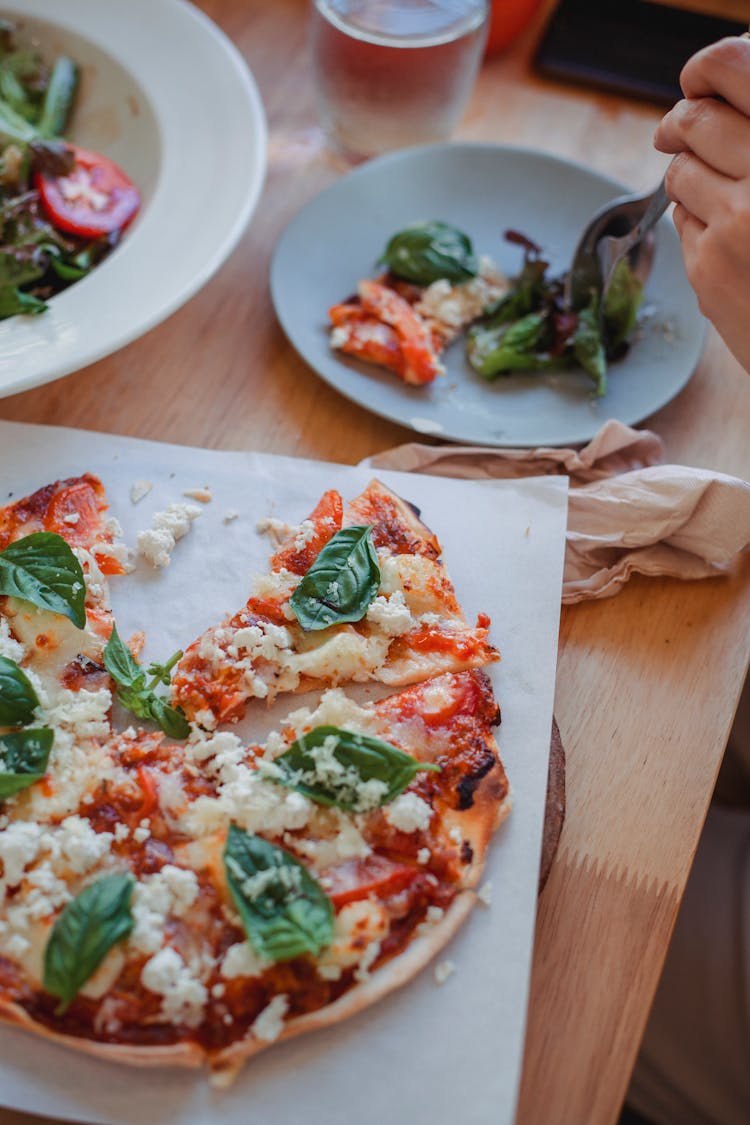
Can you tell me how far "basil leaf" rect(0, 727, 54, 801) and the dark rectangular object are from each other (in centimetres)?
226

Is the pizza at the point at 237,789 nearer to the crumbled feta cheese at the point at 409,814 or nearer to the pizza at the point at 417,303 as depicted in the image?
the crumbled feta cheese at the point at 409,814

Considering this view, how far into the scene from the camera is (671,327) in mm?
2078

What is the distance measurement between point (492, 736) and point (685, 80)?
1043mm

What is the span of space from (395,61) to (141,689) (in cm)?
149

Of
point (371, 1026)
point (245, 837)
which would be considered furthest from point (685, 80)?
point (371, 1026)

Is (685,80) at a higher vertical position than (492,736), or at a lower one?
higher

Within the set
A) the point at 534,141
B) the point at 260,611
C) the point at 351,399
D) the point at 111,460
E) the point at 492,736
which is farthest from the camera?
the point at 534,141

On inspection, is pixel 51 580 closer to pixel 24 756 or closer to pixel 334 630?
pixel 24 756

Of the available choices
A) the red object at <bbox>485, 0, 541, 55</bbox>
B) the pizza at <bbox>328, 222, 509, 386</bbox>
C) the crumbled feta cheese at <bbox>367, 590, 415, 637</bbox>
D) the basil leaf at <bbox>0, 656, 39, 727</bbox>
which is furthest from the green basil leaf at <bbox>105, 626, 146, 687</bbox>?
the red object at <bbox>485, 0, 541, 55</bbox>

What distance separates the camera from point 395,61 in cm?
219

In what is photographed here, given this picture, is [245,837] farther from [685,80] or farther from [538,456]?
[685,80]

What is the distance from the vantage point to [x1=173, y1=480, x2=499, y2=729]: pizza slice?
1.49 m

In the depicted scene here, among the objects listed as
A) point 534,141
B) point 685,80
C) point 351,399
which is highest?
point 685,80

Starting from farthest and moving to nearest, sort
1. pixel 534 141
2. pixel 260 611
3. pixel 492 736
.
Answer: pixel 534 141, pixel 260 611, pixel 492 736
